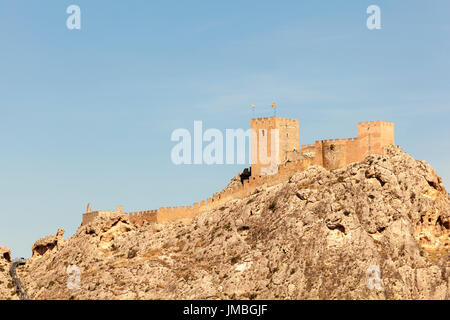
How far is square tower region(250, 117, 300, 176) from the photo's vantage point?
106250mm

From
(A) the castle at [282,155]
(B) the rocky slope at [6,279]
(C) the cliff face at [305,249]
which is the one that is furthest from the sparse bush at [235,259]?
(B) the rocky slope at [6,279]

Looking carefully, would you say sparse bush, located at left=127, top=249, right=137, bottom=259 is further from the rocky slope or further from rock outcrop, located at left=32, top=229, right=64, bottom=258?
rock outcrop, located at left=32, top=229, right=64, bottom=258

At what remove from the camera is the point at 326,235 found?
91812mm

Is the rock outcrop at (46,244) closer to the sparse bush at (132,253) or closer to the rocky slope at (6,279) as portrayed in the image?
the rocky slope at (6,279)

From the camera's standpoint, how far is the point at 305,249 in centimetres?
9194

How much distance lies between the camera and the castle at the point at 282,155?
3846 inches

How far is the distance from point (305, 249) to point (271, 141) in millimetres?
17731

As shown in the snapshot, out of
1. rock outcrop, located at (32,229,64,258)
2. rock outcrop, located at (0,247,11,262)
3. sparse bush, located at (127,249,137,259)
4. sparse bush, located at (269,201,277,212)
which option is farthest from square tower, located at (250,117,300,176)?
rock outcrop, located at (0,247,11,262)

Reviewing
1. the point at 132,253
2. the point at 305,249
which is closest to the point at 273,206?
the point at 305,249

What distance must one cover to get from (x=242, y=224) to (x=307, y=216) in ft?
24.1

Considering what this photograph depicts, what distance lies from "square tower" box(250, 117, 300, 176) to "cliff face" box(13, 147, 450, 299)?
5.13m
